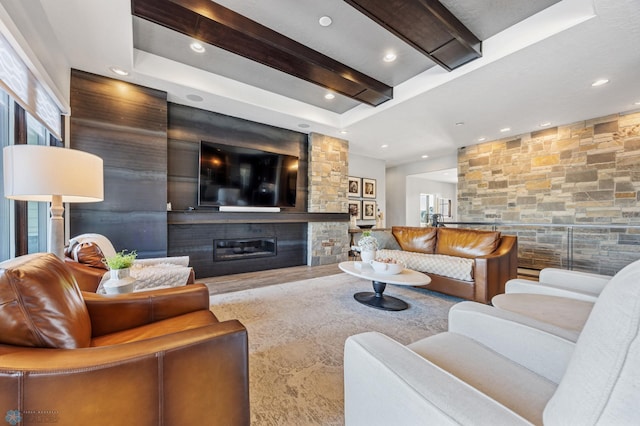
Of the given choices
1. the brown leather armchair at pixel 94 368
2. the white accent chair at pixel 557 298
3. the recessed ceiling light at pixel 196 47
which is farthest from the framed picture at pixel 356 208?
the brown leather armchair at pixel 94 368

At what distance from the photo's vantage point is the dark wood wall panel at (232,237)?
388cm

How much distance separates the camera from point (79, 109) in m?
2.90

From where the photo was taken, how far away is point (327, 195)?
518cm

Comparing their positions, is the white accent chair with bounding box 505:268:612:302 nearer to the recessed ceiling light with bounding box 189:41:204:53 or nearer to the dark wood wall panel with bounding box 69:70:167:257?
the recessed ceiling light with bounding box 189:41:204:53

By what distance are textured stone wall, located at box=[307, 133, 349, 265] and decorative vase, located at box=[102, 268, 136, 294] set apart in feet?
11.5

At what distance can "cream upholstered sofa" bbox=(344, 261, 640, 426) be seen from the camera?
0.44 meters

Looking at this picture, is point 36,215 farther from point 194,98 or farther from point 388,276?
point 388,276

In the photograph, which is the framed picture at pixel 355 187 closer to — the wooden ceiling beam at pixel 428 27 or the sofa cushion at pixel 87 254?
the wooden ceiling beam at pixel 428 27

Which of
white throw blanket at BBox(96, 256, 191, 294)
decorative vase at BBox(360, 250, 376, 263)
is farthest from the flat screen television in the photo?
decorative vase at BBox(360, 250, 376, 263)

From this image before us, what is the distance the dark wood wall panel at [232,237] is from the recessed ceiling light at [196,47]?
2.39 meters

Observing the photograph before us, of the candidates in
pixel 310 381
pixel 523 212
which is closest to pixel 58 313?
pixel 310 381

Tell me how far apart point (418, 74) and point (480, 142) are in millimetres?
3299

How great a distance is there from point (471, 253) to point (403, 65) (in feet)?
8.77

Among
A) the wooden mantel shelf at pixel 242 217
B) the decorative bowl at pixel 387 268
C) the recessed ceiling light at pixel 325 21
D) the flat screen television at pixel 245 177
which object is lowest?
the decorative bowl at pixel 387 268
